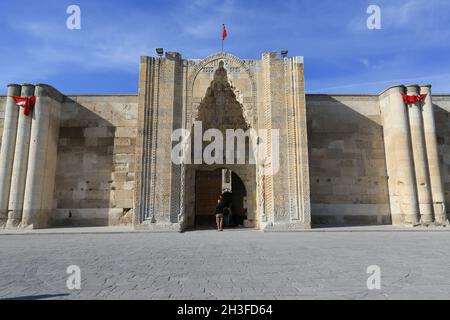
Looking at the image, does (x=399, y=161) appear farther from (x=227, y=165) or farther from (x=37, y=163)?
(x=37, y=163)

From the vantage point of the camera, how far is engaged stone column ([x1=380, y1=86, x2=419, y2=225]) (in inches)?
445

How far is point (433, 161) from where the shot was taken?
37.9 feet

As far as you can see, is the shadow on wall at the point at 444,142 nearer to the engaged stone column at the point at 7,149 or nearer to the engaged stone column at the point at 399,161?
the engaged stone column at the point at 399,161

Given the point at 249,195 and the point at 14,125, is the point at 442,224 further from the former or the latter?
the point at 14,125

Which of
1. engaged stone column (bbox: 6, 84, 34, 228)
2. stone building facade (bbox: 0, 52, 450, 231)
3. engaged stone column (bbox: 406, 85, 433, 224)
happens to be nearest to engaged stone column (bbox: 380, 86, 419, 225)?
stone building facade (bbox: 0, 52, 450, 231)

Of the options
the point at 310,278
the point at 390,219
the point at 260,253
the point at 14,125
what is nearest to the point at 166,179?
Result: the point at 260,253

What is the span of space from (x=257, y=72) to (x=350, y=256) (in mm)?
8239

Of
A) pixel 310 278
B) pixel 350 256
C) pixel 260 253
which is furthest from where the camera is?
pixel 260 253

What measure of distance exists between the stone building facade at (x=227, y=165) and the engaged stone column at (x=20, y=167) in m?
0.04

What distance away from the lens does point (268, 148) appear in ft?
35.8

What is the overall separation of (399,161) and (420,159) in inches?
30.3

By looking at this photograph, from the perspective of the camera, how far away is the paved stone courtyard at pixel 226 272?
3.03 meters

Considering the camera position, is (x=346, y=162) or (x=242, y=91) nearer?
(x=242, y=91)

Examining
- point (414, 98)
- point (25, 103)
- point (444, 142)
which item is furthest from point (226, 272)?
point (444, 142)
